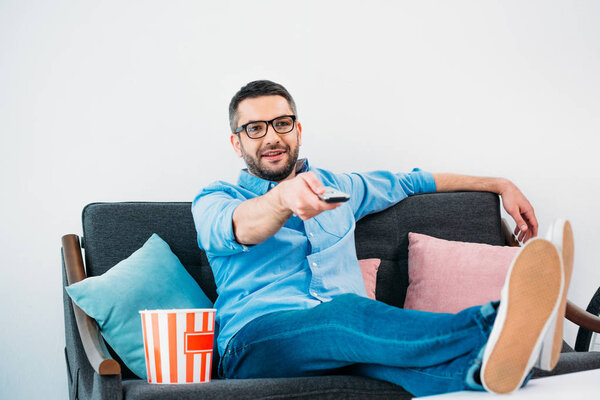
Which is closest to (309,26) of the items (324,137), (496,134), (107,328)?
(324,137)

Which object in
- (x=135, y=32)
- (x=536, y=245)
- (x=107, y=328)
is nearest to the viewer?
(x=536, y=245)

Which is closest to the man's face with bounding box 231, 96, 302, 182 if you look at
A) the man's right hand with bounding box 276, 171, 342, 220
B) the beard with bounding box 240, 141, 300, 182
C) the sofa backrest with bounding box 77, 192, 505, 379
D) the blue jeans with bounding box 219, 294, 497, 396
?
the beard with bounding box 240, 141, 300, 182

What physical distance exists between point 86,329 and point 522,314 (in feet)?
3.77

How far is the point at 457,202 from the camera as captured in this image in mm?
2158

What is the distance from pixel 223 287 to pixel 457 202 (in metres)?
0.93

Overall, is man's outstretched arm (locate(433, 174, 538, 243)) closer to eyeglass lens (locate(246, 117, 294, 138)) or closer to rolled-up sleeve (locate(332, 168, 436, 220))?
rolled-up sleeve (locate(332, 168, 436, 220))

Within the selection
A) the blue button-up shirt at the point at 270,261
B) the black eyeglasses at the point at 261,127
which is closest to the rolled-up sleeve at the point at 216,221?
the blue button-up shirt at the point at 270,261

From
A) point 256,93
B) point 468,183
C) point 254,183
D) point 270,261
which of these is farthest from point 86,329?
point 468,183

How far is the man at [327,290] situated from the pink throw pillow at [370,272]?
5.1 inches

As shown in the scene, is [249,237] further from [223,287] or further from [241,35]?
[241,35]

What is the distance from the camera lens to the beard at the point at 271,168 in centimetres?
191

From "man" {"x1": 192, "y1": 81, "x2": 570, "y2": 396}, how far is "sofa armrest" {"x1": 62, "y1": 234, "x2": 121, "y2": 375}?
1.08 feet

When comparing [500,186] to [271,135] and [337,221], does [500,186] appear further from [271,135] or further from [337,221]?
[271,135]

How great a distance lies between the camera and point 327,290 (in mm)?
1722
